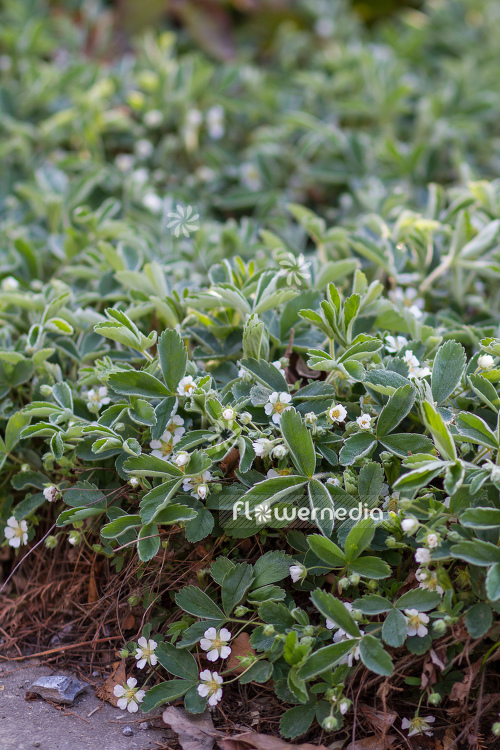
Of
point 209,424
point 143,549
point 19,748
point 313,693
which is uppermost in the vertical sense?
point 209,424

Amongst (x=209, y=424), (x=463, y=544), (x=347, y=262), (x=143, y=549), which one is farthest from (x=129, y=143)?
(x=463, y=544)

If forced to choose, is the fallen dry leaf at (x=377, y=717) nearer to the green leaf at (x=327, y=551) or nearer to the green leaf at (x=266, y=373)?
the green leaf at (x=327, y=551)

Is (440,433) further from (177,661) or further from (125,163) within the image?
(125,163)

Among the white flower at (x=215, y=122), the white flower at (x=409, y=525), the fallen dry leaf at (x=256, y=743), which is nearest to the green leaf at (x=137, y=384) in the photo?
the white flower at (x=409, y=525)

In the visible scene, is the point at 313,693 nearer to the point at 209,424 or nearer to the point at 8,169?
the point at 209,424

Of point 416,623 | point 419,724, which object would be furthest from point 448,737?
point 416,623

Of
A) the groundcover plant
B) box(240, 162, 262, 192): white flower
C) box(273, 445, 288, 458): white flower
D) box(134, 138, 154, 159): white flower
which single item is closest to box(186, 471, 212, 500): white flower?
the groundcover plant
